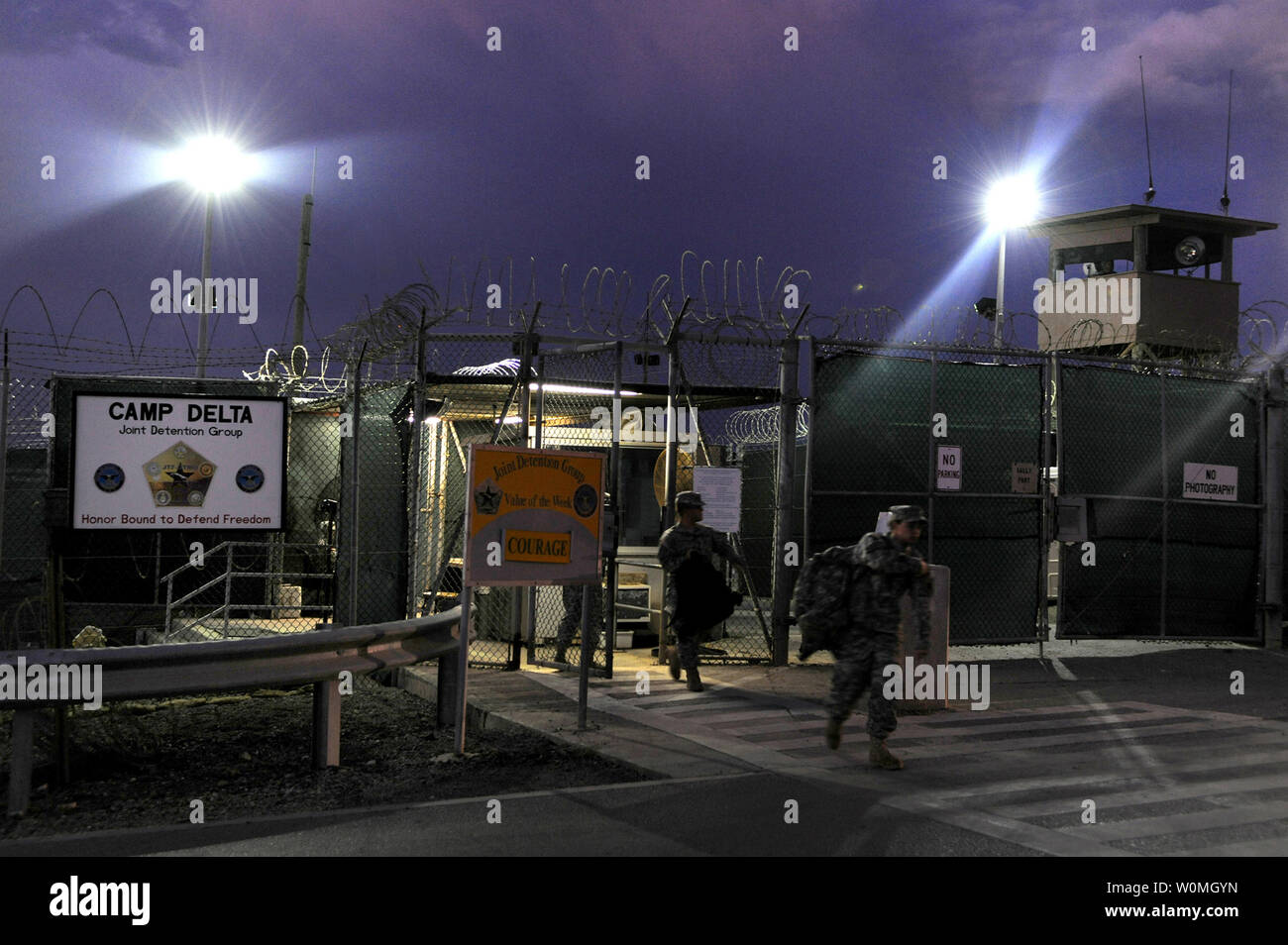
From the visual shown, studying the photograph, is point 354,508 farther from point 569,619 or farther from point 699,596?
point 699,596

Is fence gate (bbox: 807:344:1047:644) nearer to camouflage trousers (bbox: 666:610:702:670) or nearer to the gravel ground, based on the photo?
camouflage trousers (bbox: 666:610:702:670)

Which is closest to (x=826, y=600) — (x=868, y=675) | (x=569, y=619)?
(x=868, y=675)

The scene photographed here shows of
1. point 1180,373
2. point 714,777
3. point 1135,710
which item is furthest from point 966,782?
point 1180,373

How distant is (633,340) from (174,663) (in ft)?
19.1

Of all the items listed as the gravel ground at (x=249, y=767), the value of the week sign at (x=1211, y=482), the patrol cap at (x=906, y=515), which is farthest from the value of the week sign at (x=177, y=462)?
the value of the week sign at (x=1211, y=482)

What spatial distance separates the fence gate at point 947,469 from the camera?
39.4 ft

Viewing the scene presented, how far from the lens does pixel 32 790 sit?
→ 669cm

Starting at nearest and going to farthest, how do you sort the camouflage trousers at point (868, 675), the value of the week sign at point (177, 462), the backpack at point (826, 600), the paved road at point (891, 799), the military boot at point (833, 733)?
the paved road at point (891, 799) < the camouflage trousers at point (868, 675) < the backpack at point (826, 600) < the military boot at point (833, 733) < the value of the week sign at point (177, 462)

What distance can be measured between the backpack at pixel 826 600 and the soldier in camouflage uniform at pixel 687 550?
9.51 ft

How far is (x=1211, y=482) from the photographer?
1362cm

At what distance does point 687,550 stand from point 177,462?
4616mm

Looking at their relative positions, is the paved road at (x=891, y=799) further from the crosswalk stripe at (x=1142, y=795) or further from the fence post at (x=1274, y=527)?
the fence post at (x=1274, y=527)

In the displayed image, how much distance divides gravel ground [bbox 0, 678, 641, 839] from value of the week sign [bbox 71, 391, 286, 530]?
1777mm
